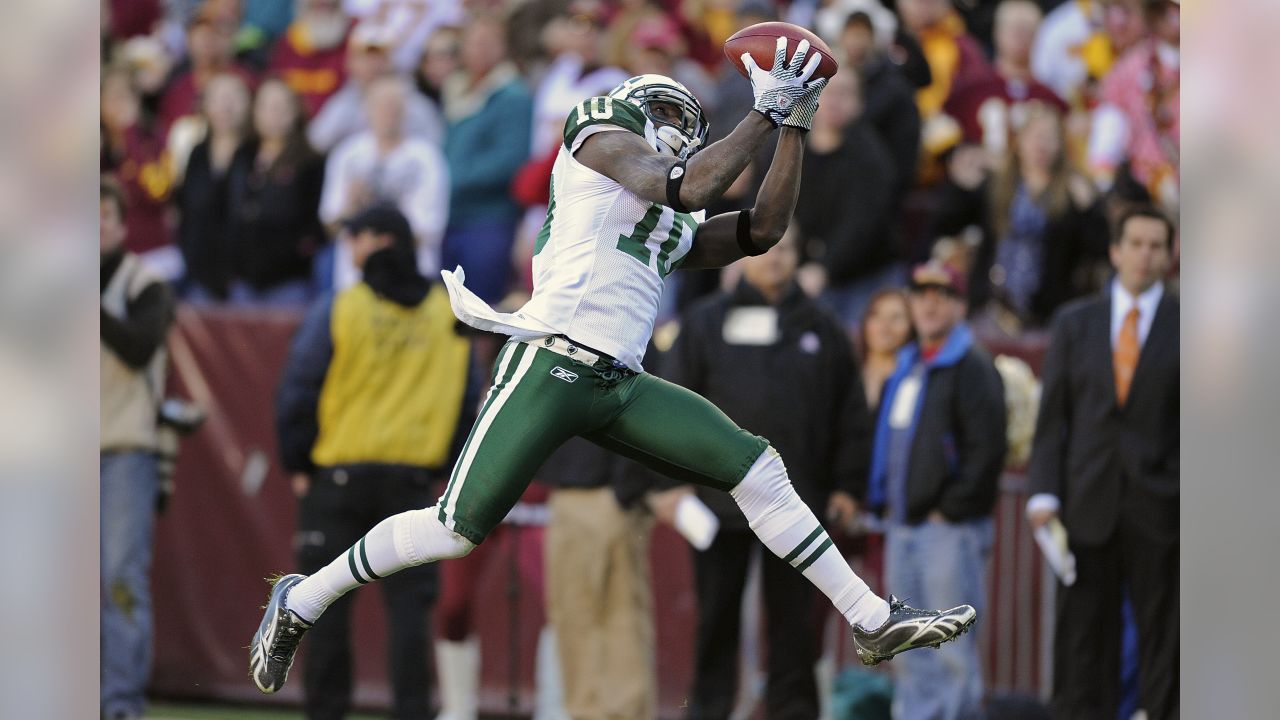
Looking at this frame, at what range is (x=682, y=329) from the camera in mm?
8406

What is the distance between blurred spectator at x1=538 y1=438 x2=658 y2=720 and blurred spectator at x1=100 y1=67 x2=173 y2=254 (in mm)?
3311

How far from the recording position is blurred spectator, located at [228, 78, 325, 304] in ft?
33.7

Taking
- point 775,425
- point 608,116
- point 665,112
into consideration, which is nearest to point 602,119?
point 608,116

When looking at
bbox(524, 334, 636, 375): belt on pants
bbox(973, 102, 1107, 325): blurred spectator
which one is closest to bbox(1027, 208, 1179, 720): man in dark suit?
bbox(973, 102, 1107, 325): blurred spectator

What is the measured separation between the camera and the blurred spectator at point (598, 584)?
845 centimetres

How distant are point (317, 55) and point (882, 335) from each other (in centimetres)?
400

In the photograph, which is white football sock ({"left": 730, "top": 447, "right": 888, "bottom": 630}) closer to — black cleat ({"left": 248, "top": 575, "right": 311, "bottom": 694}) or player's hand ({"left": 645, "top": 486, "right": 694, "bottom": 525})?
black cleat ({"left": 248, "top": 575, "right": 311, "bottom": 694})
